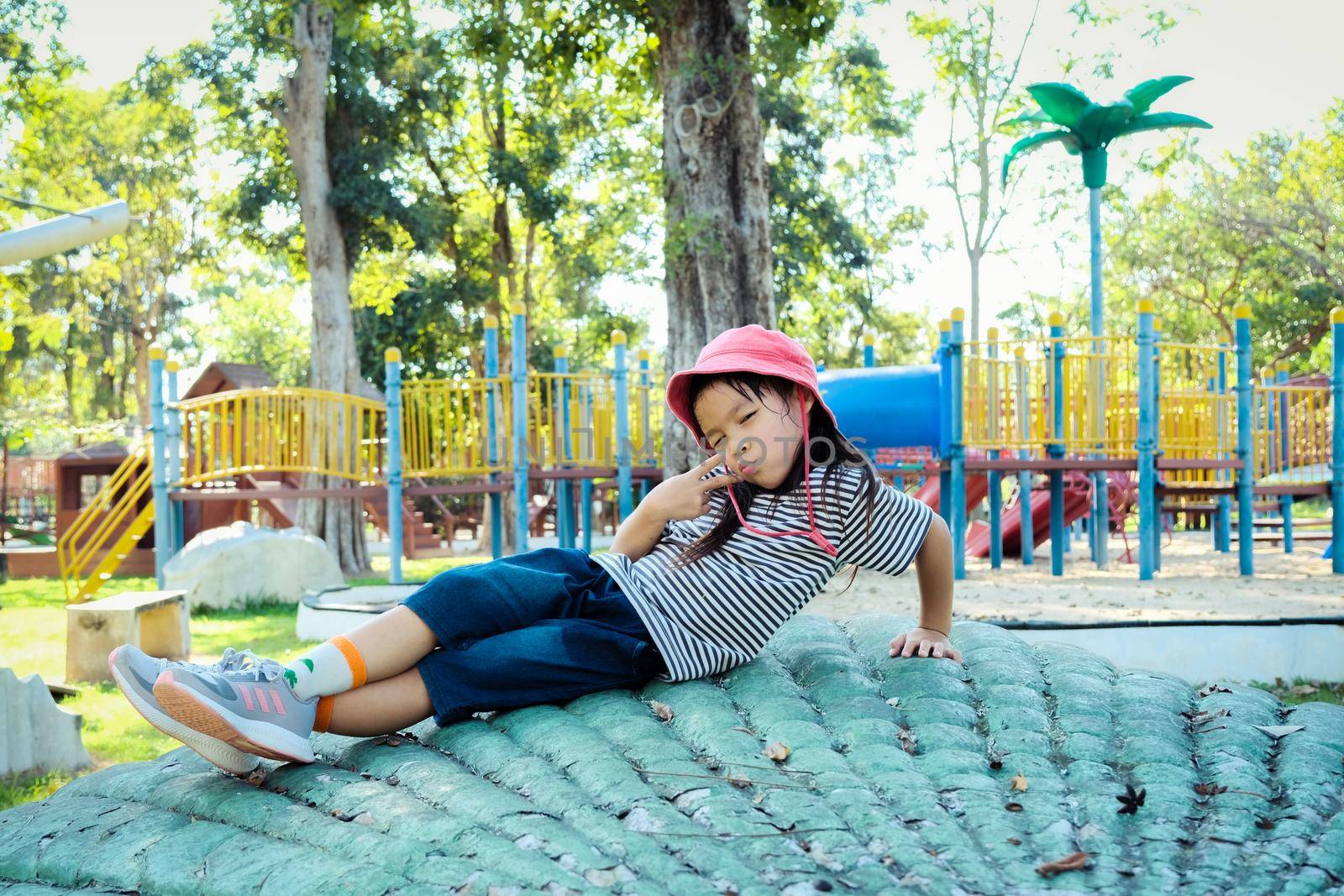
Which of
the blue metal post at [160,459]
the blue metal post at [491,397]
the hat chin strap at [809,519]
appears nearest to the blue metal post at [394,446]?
the blue metal post at [491,397]

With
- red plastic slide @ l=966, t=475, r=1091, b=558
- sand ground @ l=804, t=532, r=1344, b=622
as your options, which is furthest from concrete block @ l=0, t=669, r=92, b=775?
red plastic slide @ l=966, t=475, r=1091, b=558

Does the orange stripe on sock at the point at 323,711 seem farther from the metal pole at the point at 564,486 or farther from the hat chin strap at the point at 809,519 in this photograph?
the metal pole at the point at 564,486

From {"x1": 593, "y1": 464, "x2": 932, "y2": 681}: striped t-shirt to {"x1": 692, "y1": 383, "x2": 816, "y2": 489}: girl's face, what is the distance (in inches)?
4.0

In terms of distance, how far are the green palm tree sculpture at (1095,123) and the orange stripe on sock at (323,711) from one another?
33.0 feet

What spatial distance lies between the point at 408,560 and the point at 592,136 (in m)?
9.07

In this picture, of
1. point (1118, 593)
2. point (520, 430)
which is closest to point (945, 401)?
point (1118, 593)

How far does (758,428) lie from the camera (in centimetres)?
277

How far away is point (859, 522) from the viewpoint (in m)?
2.82

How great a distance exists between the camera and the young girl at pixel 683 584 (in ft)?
8.60

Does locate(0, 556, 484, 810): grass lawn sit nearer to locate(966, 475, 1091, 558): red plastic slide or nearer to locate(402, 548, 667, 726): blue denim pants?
locate(402, 548, 667, 726): blue denim pants

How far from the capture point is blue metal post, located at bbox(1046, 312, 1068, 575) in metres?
9.88

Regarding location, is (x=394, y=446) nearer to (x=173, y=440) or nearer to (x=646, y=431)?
(x=646, y=431)

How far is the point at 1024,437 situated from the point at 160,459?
27.9 feet

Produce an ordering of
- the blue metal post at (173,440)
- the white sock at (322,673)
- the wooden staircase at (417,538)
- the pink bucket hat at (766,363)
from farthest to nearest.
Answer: the wooden staircase at (417,538) → the blue metal post at (173,440) → the pink bucket hat at (766,363) → the white sock at (322,673)
